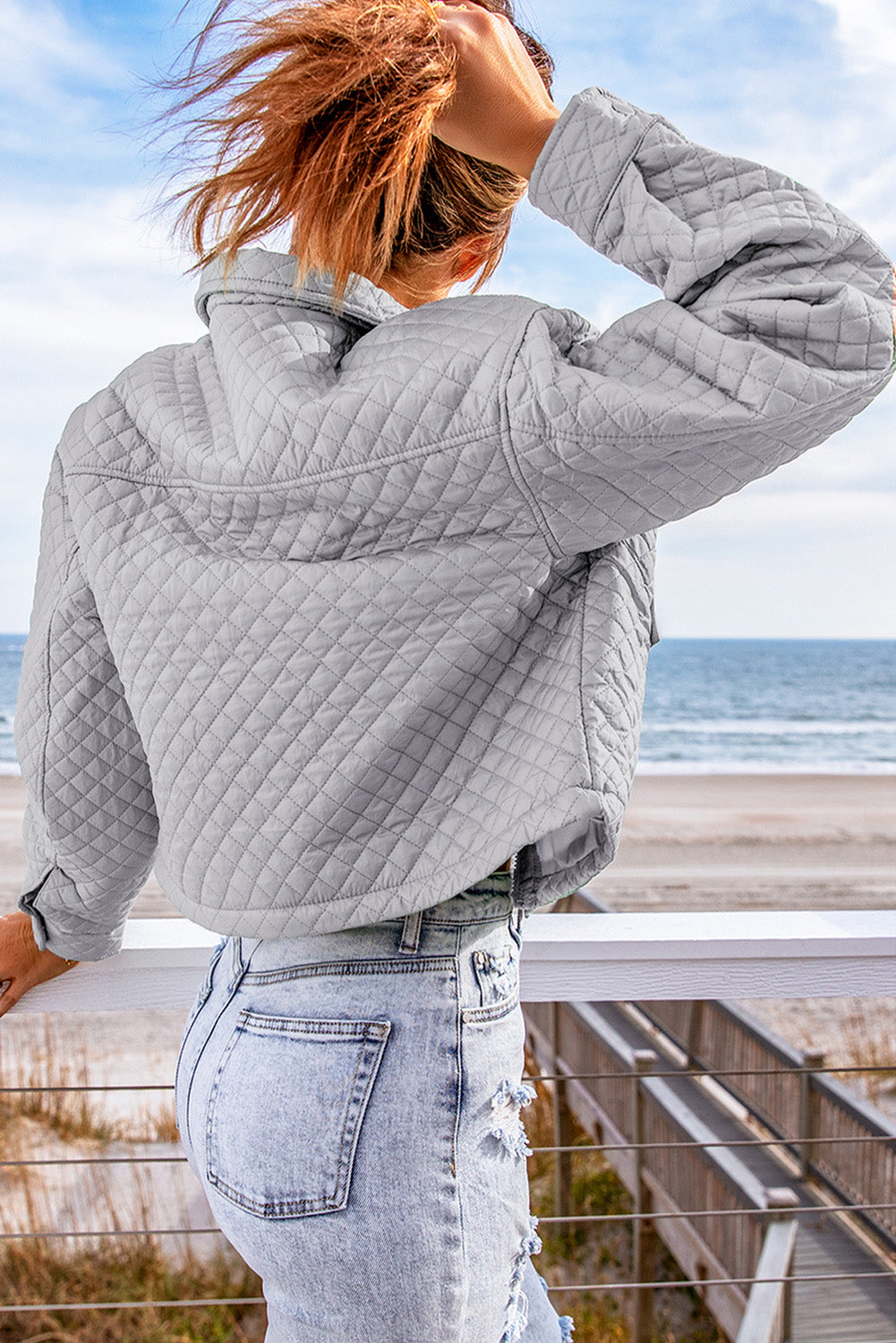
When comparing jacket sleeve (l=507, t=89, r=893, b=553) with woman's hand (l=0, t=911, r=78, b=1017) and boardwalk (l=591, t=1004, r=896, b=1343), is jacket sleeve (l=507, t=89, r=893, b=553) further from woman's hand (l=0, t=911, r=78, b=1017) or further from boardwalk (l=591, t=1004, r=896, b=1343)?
boardwalk (l=591, t=1004, r=896, b=1343)

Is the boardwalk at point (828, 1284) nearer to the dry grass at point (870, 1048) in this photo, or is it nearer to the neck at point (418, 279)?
the dry grass at point (870, 1048)

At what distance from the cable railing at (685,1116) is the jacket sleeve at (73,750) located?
10.0 inches

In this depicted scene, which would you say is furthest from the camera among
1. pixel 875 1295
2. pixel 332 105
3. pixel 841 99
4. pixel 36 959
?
pixel 841 99

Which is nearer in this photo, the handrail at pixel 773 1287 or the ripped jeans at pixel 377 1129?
the ripped jeans at pixel 377 1129

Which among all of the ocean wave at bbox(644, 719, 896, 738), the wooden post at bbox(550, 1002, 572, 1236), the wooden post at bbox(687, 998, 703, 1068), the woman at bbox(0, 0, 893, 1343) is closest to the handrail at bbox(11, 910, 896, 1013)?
the woman at bbox(0, 0, 893, 1343)

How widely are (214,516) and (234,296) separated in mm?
144

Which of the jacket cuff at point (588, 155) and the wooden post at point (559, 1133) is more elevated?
the jacket cuff at point (588, 155)

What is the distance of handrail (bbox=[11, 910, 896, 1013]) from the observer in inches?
40.3

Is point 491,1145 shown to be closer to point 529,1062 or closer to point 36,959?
point 36,959

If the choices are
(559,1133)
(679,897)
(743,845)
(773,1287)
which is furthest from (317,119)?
(743,845)

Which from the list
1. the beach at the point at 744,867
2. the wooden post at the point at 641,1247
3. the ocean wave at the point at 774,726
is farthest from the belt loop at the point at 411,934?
the ocean wave at the point at 774,726

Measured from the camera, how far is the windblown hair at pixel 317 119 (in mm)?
538

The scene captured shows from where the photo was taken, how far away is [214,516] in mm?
624

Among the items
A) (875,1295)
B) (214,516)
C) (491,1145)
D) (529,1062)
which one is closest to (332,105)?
(214,516)
